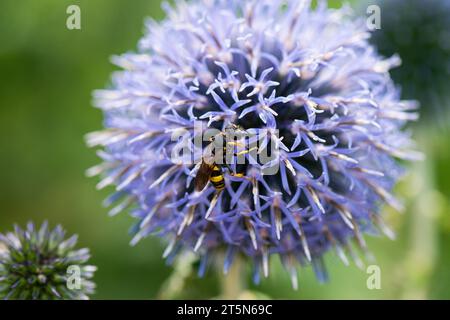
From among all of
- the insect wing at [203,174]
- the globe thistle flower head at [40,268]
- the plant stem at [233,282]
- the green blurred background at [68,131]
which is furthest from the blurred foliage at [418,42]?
the globe thistle flower head at [40,268]

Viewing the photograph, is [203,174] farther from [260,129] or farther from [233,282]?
[233,282]

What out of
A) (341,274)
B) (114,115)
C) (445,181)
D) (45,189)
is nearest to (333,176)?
(114,115)

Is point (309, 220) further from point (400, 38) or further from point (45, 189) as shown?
point (45, 189)

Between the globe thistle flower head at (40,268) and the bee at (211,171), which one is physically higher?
the bee at (211,171)

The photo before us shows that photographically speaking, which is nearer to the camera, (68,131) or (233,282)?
(233,282)

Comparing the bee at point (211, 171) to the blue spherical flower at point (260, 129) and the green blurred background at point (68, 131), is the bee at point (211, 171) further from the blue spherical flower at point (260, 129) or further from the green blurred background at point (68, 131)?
the green blurred background at point (68, 131)

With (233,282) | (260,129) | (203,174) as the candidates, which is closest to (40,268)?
(203,174)

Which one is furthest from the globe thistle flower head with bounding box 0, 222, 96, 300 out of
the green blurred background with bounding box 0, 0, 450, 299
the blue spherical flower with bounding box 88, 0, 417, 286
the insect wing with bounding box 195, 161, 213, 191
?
the green blurred background with bounding box 0, 0, 450, 299

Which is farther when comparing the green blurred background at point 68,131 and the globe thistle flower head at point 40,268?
the green blurred background at point 68,131
